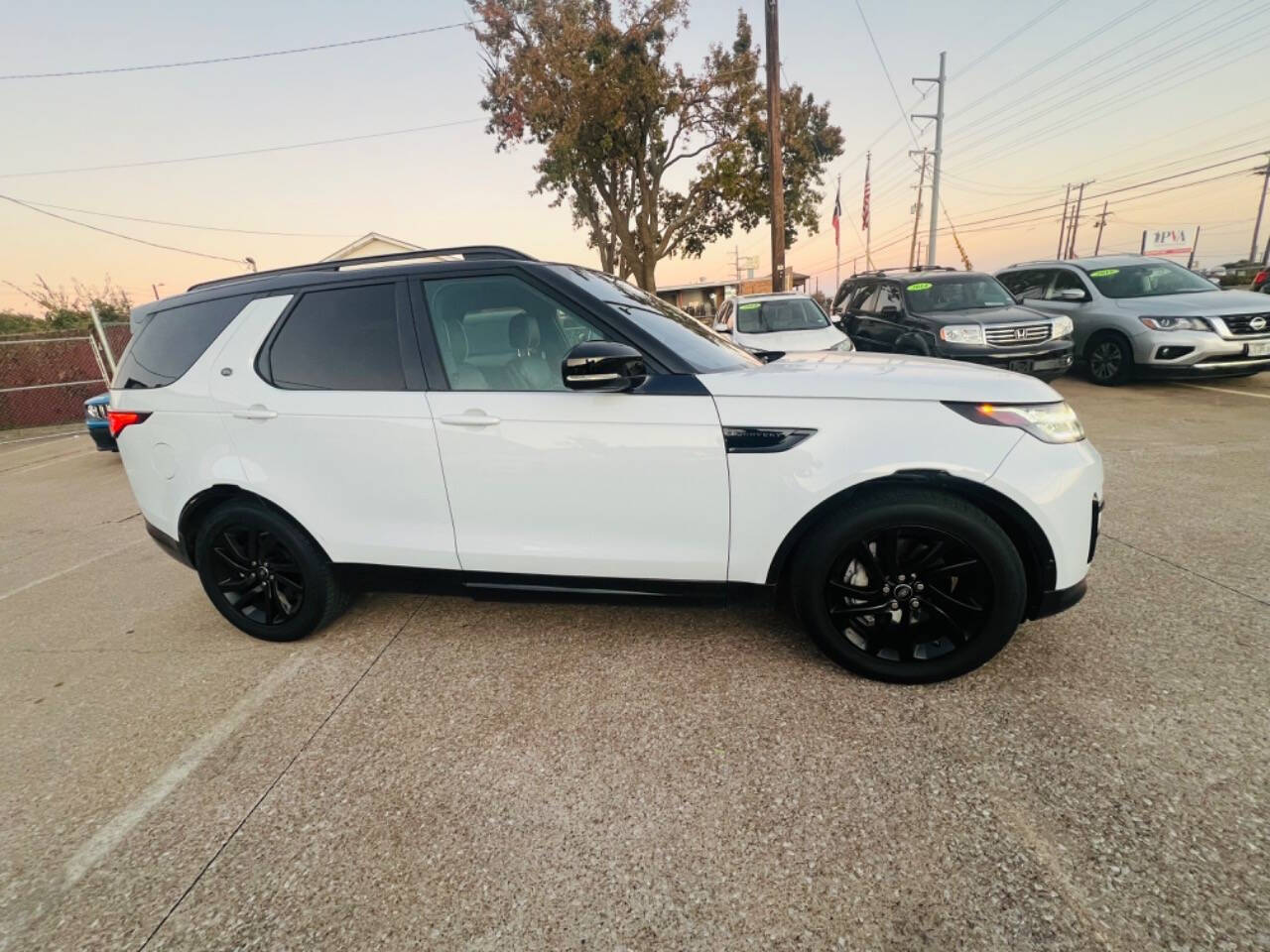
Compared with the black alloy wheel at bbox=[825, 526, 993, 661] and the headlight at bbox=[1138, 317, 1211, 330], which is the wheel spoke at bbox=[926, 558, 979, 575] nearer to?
the black alloy wheel at bbox=[825, 526, 993, 661]

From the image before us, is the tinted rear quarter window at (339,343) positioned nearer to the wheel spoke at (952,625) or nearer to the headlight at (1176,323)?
the wheel spoke at (952,625)

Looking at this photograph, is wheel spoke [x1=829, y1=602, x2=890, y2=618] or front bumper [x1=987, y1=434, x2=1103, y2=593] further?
wheel spoke [x1=829, y1=602, x2=890, y2=618]

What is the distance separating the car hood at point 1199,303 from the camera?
22.3 feet

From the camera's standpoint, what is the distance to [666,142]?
1936 cm

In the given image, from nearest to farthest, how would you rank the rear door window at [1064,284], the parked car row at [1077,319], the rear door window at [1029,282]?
the parked car row at [1077,319] < the rear door window at [1064,284] < the rear door window at [1029,282]

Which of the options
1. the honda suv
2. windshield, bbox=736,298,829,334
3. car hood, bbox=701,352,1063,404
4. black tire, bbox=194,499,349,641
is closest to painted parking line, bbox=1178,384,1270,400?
the honda suv

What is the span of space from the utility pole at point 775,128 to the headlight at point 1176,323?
308 inches

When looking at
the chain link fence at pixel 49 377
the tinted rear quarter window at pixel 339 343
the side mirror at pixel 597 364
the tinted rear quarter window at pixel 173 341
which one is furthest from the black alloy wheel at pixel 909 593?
the chain link fence at pixel 49 377

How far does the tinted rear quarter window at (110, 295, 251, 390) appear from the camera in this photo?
8.79ft

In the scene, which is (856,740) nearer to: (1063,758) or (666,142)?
(1063,758)

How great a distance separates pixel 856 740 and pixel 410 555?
6.17 feet

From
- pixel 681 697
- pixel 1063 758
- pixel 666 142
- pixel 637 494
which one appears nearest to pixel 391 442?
pixel 637 494

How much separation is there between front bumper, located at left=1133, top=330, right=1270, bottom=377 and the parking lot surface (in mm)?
5487

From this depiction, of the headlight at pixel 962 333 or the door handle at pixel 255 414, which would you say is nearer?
the door handle at pixel 255 414
